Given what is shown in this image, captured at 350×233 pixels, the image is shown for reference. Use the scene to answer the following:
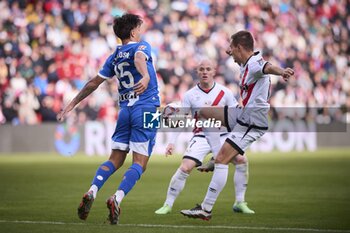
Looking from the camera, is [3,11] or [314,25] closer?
[3,11]

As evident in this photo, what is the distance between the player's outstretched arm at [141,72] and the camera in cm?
946

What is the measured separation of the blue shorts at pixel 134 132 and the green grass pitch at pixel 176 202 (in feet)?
2.93

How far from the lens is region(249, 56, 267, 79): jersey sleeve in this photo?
→ 32.5ft

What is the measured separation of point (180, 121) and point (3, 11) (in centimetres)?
1746

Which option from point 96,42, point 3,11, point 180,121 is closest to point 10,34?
point 3,11

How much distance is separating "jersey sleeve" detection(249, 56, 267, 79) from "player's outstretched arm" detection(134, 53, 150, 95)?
1278 millimetres

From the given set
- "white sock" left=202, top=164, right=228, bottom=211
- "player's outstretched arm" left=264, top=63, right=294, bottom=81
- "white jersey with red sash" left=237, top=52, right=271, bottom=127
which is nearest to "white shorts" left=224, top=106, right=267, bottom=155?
"white jersey with red sash" left=237, top=52, right=271, bottom=127

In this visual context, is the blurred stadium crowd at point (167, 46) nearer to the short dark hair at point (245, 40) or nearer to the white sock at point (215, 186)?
the white sock at point (215, 186)

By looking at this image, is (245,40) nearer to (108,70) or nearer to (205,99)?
(108,70)

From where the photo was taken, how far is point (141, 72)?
31.7 ft

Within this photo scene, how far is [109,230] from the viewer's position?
9.06m

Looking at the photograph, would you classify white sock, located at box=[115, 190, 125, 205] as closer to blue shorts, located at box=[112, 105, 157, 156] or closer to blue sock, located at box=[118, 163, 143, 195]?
blue sock, located at box=[118, 163, 143, 195]

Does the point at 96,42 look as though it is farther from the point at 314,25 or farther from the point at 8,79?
the point at 314,25

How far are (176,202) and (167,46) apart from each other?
17315mm
